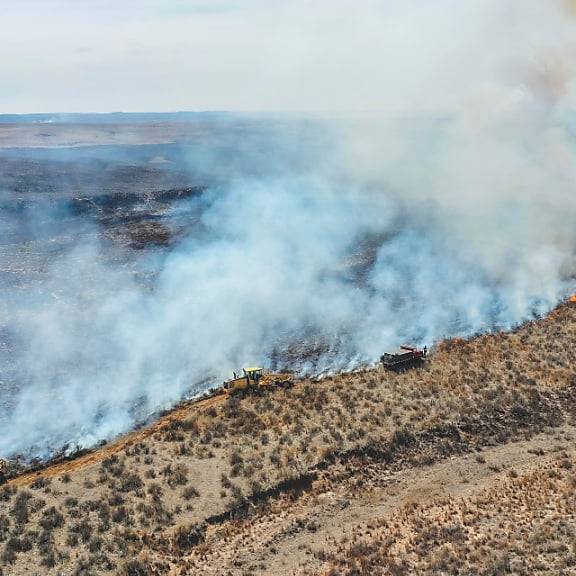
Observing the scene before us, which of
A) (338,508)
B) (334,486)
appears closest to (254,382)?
(334,486)

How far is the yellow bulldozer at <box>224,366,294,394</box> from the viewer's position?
36.1 m

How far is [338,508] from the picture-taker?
2584 cm

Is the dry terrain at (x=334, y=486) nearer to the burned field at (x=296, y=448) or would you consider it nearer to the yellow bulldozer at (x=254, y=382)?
the burned field at (x=296, y=448)

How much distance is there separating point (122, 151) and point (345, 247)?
10399 centimetres

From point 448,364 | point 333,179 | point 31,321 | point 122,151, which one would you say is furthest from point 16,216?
point 122,151

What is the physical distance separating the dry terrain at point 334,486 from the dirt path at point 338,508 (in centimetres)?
7

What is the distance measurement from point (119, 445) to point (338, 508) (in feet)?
42.2

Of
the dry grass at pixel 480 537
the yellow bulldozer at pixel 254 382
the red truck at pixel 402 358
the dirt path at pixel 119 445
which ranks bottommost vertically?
the dirt path at pixel 119 445

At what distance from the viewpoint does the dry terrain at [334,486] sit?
22375 mm

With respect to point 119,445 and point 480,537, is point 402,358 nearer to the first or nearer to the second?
point 480,537

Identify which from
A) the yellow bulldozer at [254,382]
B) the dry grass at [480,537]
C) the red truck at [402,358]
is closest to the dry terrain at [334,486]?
the dry grass at [480,537]

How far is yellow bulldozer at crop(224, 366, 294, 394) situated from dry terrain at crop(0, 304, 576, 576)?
73cm

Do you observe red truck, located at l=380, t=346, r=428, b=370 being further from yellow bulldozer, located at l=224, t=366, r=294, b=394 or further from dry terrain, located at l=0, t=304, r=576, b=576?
yellow bulldozer, located at l=224, t=366, r=294, b=394

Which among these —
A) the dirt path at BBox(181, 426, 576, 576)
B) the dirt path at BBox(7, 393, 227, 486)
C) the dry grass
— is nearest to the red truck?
the dirt path at BBox(181, 426, 576, 576)
